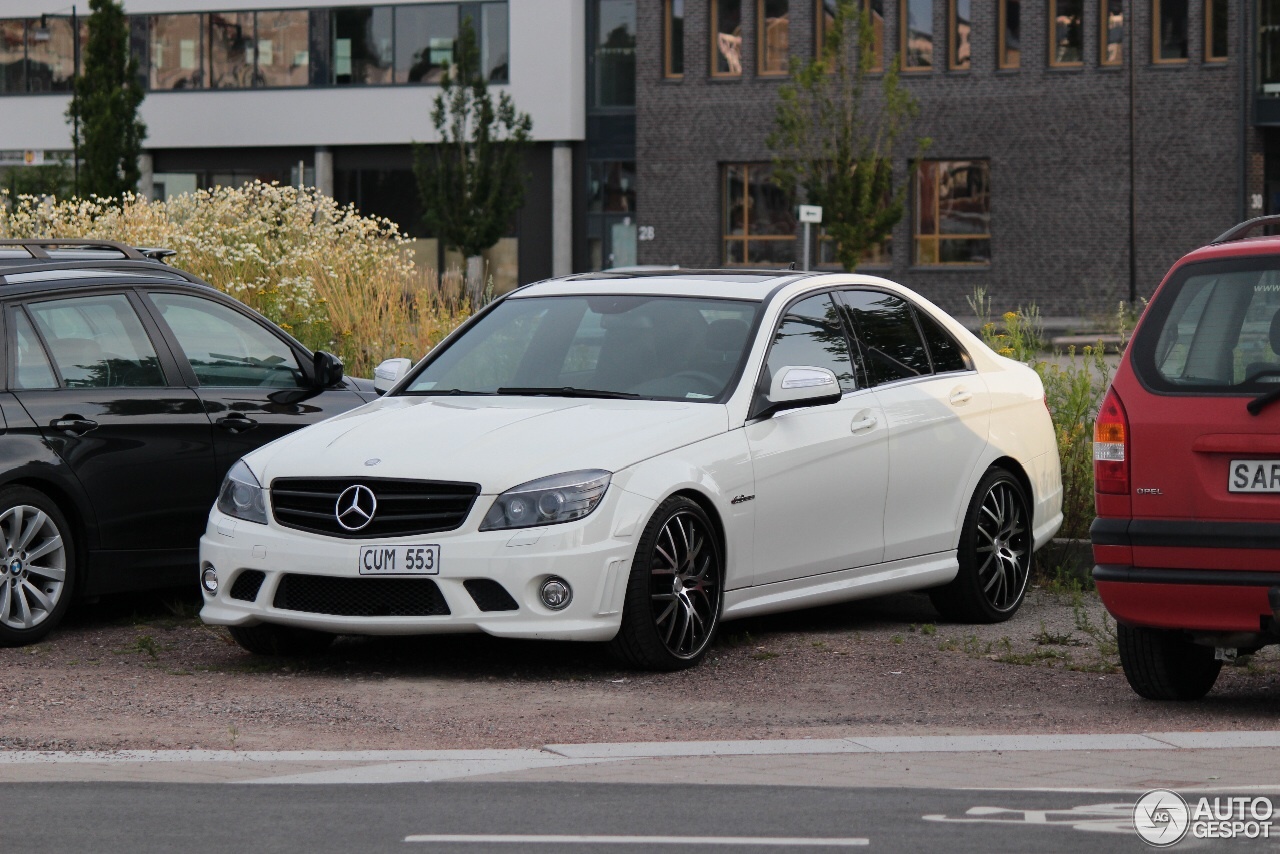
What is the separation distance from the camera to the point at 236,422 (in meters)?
9.90

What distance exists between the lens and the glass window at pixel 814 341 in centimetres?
909

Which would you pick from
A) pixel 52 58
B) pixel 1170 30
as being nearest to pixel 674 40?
pixel 1170 30

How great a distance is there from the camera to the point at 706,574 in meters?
8.40

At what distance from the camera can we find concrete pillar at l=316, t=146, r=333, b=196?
55781mm

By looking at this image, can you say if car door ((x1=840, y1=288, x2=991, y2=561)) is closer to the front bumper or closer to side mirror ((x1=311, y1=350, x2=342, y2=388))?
the front bumper

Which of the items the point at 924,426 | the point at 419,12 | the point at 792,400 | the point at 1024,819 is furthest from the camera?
the point at 419,12

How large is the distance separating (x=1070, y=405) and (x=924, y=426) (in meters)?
2.90

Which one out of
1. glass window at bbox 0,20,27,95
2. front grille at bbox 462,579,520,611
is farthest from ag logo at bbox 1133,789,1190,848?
glass window at bbox 0,20,27,95

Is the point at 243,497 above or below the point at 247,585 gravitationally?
above

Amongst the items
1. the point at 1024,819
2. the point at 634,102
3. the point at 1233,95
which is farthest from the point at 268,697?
the point at 634,102

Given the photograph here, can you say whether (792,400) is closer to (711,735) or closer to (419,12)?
(711,735)

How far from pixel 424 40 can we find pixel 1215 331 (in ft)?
161

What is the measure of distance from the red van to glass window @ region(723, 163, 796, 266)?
43.5 m

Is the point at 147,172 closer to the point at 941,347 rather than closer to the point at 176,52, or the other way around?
the point at 176,52
